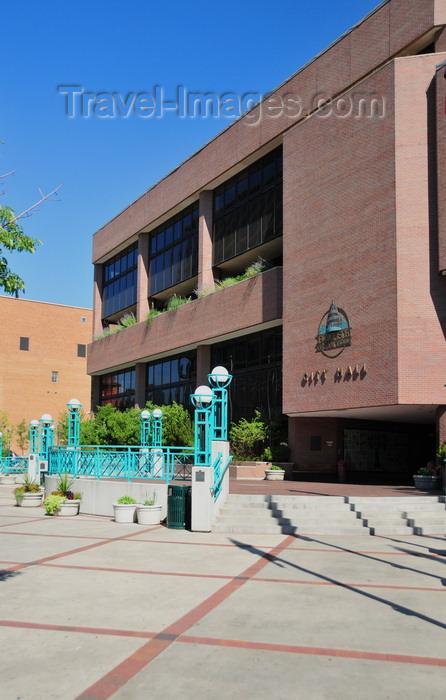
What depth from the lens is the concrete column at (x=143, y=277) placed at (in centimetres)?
4612

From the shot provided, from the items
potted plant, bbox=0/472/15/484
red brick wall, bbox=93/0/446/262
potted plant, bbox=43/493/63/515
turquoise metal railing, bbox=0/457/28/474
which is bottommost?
potted plant, bbox=0/472/15/484

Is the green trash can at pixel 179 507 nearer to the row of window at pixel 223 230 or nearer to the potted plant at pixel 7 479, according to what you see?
the row of window at pixel 223 230

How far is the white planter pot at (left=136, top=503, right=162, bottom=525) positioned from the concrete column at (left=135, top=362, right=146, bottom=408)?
2790 cm

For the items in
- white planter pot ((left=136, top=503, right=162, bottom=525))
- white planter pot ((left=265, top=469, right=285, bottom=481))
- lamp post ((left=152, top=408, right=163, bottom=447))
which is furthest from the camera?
lamp post ((left=152, top=408, right=163, bottom=447))

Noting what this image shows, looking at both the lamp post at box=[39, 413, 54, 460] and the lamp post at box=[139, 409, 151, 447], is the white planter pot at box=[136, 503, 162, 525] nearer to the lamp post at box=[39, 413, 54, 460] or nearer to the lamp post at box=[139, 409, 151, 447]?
the lamp post at box=[39, 413, 54, 460]

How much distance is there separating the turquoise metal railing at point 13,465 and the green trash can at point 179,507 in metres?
29.2

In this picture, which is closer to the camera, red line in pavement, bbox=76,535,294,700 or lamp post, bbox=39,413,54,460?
red line in pavement, bbox=76,535,294,700

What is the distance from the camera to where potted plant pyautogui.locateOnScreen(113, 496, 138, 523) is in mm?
18969

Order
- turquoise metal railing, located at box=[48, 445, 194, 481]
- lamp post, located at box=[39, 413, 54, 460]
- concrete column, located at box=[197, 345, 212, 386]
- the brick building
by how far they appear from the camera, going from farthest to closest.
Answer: the brick building
concrete column, located at box=[197, 345, 212, 386]
lamp post, located at box=[39, 413, 54, 460]
turquoise metal railing, located at box=[48, 445, 194, 481]

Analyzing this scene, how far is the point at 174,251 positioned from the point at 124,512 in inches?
1038

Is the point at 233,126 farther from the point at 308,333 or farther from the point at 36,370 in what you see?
the point at 36,370

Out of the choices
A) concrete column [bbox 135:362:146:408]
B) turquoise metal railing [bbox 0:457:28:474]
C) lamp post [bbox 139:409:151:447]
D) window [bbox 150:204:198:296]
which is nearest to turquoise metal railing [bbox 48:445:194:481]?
lamp post [bbox 139:409:151:447]

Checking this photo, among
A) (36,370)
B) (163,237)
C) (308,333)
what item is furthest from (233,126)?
(36,370)

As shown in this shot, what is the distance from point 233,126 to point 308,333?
14.1m
